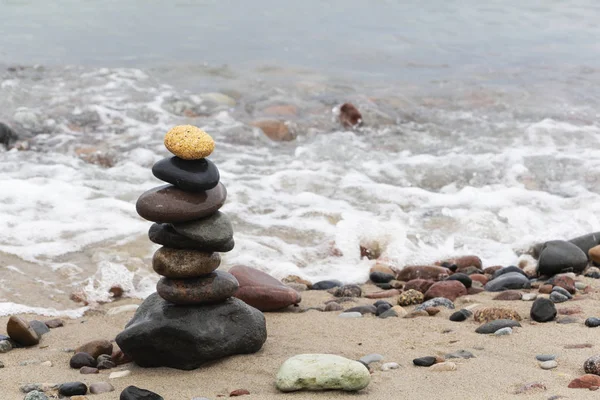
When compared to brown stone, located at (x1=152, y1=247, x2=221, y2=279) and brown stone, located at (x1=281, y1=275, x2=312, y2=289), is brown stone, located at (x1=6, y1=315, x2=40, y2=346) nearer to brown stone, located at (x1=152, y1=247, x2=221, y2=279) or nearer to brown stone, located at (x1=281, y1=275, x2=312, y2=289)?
brown stone, located at (x1=152, y1=247, x2=221, y2=279)

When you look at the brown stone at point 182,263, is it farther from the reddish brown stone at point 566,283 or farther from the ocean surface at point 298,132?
the reddish brown stone at point 566,283

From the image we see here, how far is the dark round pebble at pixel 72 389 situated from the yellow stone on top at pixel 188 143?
119 centimetres

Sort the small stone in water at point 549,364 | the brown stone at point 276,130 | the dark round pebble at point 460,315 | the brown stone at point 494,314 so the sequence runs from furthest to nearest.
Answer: the brown stone at point 276,130, the dark round pebble at point 460,315, the brown stone at point 494,314, the small stone in water at point 549,364

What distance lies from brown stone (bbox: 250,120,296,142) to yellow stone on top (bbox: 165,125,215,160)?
237 inches

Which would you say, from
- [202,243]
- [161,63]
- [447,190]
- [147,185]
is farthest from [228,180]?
[161,63]

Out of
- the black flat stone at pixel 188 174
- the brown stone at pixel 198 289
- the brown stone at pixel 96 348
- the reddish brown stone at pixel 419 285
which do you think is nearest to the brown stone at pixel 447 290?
the reddish brown stone at pixel 419 285

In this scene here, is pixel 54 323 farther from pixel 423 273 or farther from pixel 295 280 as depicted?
pixel 423 273

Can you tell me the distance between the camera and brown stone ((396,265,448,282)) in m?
5.73

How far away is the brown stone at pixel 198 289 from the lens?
3.92m

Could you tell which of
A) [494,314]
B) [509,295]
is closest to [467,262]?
[509,295]

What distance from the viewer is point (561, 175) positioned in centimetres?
855

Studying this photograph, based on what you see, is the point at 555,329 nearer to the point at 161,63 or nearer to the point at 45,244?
the point at 45,244

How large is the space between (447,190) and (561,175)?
1366 mm

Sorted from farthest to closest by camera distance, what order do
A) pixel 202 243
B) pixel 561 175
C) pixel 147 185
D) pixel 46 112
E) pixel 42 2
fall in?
pixel 42 2 < pixel 46 112 < pixel 561 175 < pixel 147 185 < pixel 202 243
